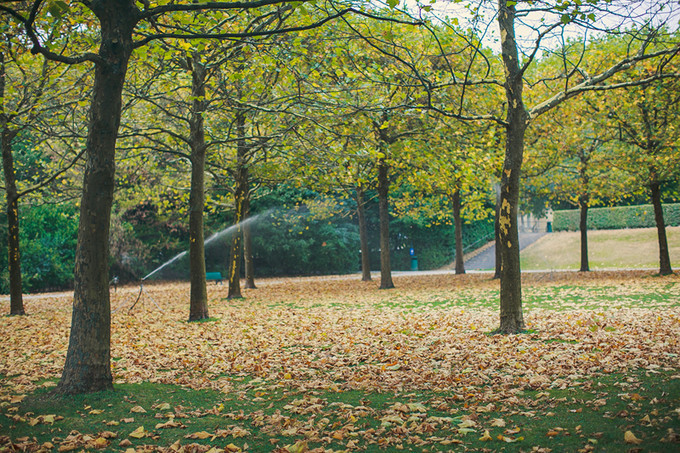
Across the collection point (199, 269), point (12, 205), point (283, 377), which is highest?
point (12, 205)

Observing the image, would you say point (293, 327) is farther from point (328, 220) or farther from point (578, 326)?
point (328, 220)

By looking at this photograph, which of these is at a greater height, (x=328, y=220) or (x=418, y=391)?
(x=328, y=220)

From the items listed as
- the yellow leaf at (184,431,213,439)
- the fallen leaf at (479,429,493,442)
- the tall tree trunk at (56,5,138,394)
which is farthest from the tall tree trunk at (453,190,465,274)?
the yellow leaf at (184,431,213,439)

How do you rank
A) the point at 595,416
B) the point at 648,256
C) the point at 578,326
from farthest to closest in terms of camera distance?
1. the point at 648,256
2. the point at 578,326
3. the point at 595,416

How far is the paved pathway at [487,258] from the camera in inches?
1363

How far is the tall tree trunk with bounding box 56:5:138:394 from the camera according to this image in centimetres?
550

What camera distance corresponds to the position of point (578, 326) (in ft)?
28.8

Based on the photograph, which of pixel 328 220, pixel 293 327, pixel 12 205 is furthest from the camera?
pixel 328 220

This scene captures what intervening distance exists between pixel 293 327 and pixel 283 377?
13.0 ft

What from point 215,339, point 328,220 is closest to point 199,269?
point 215,339

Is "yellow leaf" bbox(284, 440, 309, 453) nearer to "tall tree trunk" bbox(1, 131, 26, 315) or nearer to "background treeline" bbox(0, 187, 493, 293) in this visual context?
"tall tree trunk" bbox(1, 131, 26, 315)

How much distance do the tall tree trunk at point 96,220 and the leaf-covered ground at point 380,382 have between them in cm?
49

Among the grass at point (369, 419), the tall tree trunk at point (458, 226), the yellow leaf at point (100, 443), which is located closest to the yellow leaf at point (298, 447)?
the grass at point (369, 419)

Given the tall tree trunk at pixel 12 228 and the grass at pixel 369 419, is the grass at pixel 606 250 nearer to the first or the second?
the grass at pixel 369 419
